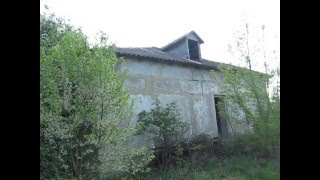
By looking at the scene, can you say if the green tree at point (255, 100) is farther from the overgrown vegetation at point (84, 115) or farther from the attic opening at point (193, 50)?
the attic opening at point (193, 50)

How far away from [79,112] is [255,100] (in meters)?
5.20

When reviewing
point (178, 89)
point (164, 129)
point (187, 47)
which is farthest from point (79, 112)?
point (187, 47)

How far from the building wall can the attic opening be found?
5.54 feet

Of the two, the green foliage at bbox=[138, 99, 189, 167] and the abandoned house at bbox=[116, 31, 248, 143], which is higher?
the abandoned house at bbox=[116, 31, 248, 143]

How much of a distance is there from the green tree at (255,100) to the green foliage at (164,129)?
1.80 metres

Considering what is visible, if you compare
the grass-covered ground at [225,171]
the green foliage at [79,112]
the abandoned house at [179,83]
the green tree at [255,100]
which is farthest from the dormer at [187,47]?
the green foliage at [79,112]

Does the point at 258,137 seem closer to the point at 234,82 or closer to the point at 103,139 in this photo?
the point at 234,82

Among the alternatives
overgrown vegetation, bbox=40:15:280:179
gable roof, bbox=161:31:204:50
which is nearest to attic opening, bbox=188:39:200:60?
gable roof, bbox=161:31:204:50

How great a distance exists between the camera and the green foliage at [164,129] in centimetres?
850

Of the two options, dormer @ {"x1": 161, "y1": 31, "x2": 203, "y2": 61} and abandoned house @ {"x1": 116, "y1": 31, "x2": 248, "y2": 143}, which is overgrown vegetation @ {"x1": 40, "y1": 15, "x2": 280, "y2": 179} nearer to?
abandoned house @ {"x1": 116, "y1": 31, "x2": 248, "y2": 143}

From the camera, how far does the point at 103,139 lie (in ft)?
17.3

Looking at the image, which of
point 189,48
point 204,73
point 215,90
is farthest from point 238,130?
point 189,48

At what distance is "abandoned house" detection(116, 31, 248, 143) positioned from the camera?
357 inches

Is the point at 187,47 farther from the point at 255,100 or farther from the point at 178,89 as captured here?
the point at 255,100
